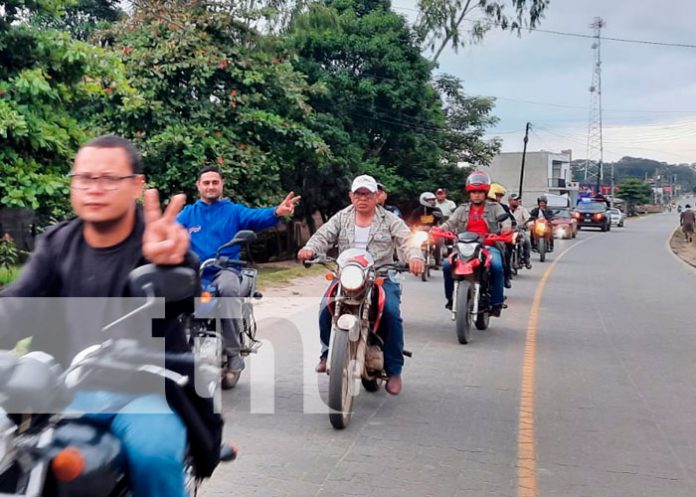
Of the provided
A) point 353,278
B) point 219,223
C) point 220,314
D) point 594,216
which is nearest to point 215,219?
point 219,223

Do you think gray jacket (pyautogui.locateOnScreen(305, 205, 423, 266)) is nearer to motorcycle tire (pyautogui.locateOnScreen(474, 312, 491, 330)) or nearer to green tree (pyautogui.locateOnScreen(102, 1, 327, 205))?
motorcycle tire (pyautogui.locateOnScreen(474, 312, 491, 330))

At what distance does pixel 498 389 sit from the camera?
692cm

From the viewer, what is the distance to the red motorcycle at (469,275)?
8.81m

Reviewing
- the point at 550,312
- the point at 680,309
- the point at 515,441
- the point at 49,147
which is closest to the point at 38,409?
the point at 515,441

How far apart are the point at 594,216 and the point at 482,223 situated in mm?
40044

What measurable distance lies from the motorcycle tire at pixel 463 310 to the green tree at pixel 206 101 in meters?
8.08

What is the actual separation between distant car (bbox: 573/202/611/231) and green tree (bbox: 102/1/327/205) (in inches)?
1302

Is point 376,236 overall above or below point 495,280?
above

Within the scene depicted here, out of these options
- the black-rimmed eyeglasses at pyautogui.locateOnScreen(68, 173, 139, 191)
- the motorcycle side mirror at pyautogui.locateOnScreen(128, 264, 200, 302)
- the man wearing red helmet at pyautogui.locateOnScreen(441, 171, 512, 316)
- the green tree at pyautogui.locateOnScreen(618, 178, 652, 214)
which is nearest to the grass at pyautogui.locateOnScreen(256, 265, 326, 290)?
the man wearing red helmet at pyautogui.locateOnScreen(441, 171, 512, 316)

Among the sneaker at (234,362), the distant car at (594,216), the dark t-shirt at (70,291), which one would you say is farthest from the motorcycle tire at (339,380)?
the distant car at (594,216)

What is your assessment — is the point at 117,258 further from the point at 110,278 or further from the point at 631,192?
the point at 631,192

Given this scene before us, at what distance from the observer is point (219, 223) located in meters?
6.62

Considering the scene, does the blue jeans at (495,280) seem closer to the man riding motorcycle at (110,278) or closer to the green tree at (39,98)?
the green tree at (39,98)

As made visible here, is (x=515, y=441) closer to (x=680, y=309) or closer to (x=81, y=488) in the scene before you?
(x=81, y=488)
